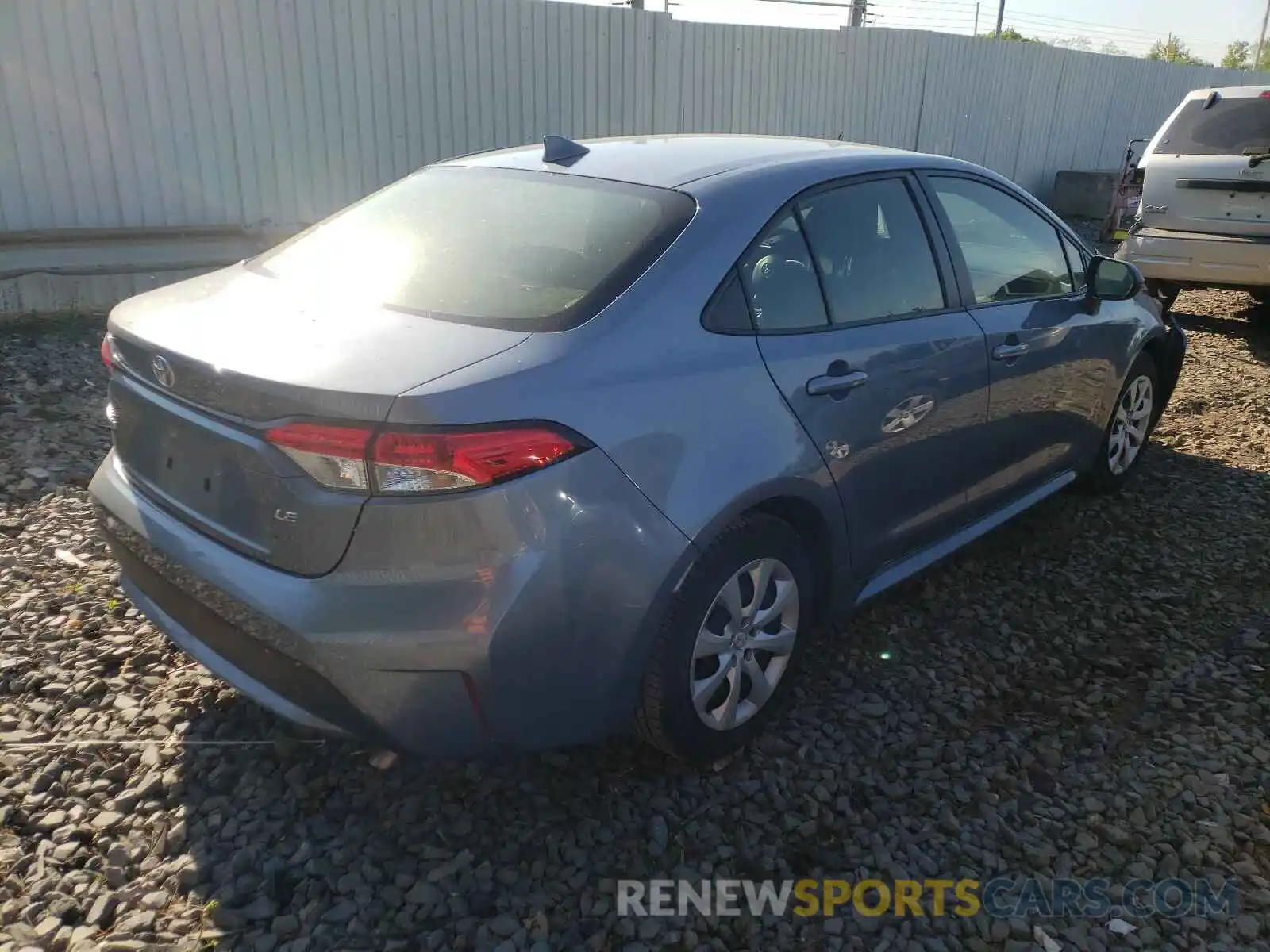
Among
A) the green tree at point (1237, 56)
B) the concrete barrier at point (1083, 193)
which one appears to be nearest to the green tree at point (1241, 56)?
the green tree at point (1237, 56)

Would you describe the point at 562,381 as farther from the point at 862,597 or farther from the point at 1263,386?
the point at 1263,386

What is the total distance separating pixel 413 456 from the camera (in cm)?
200

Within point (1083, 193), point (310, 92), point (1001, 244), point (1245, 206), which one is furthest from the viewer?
point (1083, 193)

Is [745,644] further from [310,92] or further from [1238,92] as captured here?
[1238,92]

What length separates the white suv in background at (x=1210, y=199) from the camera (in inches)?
276

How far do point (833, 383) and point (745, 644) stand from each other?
77 centimetres

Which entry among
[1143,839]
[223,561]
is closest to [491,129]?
[223,561]

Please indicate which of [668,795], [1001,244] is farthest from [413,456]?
[1001,244]

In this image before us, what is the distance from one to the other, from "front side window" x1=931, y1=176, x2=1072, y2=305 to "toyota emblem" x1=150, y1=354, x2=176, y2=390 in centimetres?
254

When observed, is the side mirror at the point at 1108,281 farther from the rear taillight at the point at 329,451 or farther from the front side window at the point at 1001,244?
the rear taillight at the point at 329,451

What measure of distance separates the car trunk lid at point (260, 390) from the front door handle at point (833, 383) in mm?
885

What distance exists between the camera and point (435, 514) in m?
2.01

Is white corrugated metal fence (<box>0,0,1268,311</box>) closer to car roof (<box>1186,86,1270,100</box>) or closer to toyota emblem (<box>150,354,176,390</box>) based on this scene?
car roof (<box>1186,86,1270,100</box>)

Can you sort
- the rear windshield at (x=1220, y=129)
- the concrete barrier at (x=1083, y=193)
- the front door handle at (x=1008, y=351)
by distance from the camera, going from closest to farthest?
the front door handle at (x=1008, y=351) < the rear windshield at (x=1220, y=129) < the concrete barrier at (x=1083, y=193)
